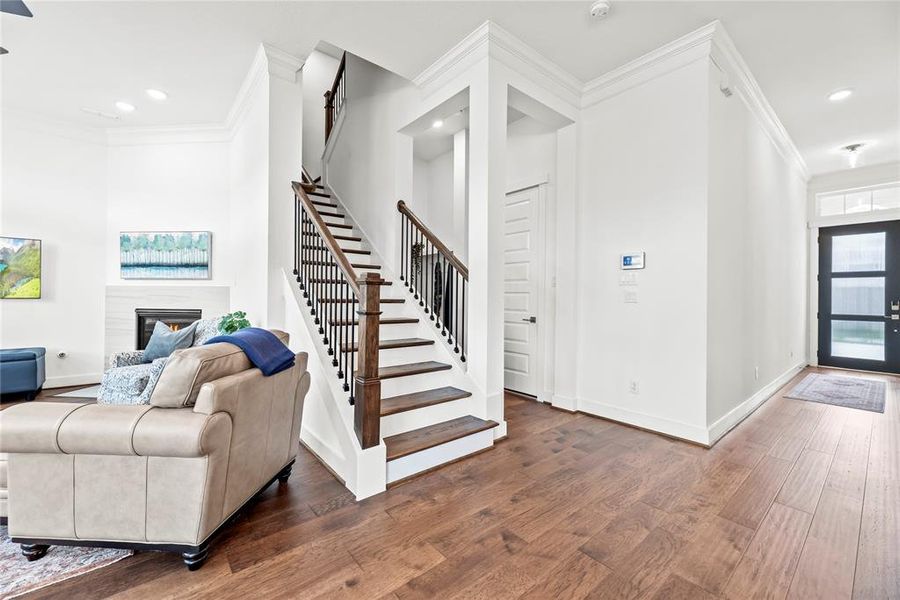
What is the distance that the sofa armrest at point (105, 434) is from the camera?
4.90 ft

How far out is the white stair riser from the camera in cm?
262

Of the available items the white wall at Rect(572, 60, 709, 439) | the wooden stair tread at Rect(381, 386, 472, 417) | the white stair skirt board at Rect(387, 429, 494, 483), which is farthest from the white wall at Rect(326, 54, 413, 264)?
the white stair skirt board at Rect(387, 429, 494, 483)

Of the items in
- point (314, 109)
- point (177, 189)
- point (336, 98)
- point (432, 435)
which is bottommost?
point (432, 435)

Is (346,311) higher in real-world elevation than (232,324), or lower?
higher

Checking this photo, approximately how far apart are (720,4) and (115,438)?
416cm

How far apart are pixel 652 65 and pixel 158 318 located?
591cm

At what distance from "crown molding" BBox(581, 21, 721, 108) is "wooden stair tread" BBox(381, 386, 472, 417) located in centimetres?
290

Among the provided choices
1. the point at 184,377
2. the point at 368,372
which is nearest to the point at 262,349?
the point at 184,377

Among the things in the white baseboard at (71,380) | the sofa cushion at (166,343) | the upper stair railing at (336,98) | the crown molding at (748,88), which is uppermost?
the upper stair railing at (336,98)

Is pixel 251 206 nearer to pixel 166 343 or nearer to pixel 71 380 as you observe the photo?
pixel 166 343

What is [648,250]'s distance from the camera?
3229 millimetres

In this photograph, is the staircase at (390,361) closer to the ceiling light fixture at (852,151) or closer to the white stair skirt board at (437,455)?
the white stair skirt board at (437,455)

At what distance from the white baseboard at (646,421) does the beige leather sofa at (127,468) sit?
3.01 m

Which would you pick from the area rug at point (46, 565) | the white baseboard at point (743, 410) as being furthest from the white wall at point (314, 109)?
the white baseboard at point (743, 410)
